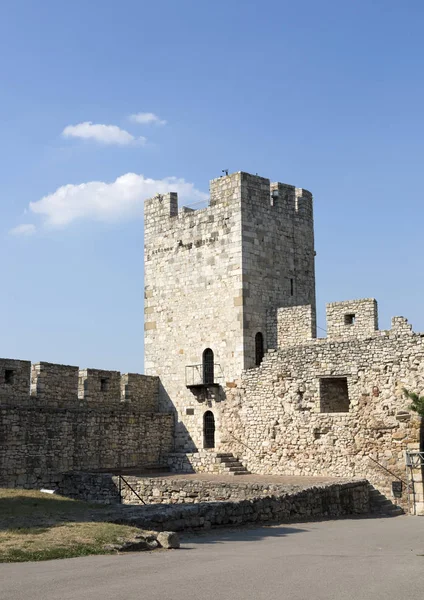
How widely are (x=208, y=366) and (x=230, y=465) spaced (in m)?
3.17

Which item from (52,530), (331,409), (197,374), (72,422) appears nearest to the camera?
(52,530)

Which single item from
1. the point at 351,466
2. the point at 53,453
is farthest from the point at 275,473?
the point at 53,453

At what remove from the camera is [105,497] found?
18.8 m

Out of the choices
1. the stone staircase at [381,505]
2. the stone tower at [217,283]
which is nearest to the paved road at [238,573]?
the stone staircase at [381,505]

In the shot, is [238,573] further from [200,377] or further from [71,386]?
[200,377]

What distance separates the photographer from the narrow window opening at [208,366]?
22.5 meters

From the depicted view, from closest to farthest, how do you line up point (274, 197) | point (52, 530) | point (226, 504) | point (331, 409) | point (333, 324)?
point (52, 530), point (226, 504), point (331, 409), point (333, 324), point (274, 197)

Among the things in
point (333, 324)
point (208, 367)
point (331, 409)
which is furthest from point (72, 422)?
point (333, 324)

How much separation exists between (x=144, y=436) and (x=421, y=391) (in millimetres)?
8691

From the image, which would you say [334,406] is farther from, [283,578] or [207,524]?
[283,578]

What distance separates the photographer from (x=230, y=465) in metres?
21.1

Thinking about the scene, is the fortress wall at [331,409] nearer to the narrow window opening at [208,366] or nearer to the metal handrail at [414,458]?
the metal handrail at [414,458]

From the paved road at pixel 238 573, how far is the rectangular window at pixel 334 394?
8.05 metres

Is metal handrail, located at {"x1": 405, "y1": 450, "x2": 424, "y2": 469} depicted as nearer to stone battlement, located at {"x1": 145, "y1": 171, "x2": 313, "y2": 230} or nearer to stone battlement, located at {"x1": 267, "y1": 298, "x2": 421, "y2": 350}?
stone battlement, located at {"x1": 267, "y1": 298, "x2": 421, "y2": 350}
